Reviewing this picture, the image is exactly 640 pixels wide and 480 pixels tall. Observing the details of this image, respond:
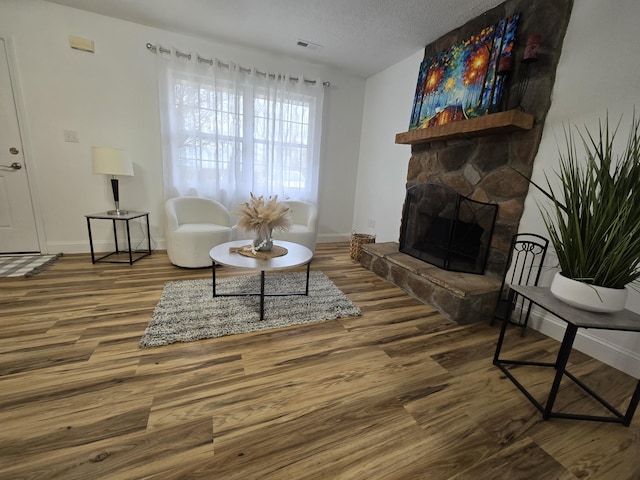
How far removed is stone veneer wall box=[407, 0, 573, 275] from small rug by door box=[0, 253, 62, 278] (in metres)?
4.00

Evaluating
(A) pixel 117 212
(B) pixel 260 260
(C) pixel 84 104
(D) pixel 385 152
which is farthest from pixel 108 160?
(D) pixel 385 152

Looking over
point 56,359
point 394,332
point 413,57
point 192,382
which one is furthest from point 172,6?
point 394,332

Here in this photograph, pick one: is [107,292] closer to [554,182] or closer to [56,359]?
[56,359]

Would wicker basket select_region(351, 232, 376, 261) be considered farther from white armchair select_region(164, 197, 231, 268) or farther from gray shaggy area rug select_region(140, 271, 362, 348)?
white armchair select_region(164, 197, 231, 268)

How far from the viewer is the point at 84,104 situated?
281 centimetres

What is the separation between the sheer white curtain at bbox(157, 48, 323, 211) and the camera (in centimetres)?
303

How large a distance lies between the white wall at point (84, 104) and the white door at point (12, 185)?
0.26 feet

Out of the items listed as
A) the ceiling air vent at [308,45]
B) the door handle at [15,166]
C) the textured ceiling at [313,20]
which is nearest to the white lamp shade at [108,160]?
the door handle at [15,166]

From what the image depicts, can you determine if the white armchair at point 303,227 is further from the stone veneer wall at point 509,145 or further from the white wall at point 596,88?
the white wall at point 596,88

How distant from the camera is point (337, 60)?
3.39m

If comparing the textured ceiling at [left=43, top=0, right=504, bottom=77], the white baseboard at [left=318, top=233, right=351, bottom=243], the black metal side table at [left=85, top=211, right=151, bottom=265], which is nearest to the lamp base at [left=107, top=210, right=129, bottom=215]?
the black metal side table at [left=85, top=211, right=151, bottom=265]

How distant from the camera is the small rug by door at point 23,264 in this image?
2367 mm

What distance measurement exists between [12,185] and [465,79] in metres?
4.58

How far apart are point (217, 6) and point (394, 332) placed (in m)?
3.18
